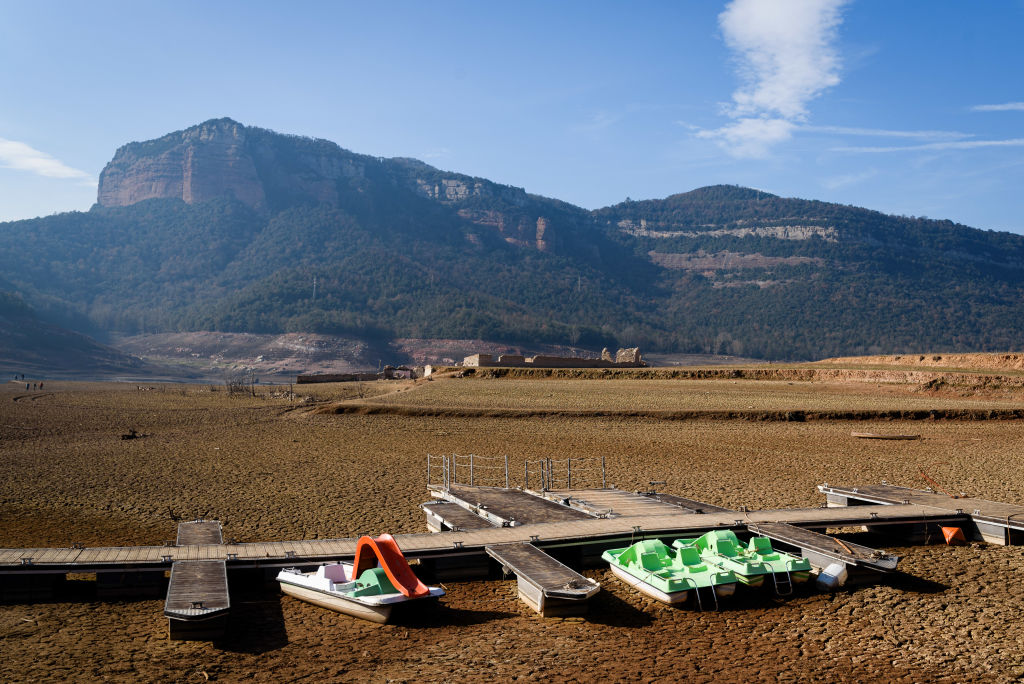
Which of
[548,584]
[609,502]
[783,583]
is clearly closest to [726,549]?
[783,583]

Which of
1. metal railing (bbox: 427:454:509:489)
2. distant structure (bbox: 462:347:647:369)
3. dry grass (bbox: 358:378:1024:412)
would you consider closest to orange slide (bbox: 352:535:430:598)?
metal railing (bbox: 427:454:509:489)

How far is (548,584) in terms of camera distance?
8.63m

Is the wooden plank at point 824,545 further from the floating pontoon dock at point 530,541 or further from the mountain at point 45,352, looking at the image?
the mountain at point 45,352

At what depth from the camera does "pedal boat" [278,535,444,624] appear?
336 inches

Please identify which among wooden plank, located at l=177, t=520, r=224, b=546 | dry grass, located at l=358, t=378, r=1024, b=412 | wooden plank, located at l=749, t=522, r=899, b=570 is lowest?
wooden plank, located at l=177, t=520, r=224, b=546

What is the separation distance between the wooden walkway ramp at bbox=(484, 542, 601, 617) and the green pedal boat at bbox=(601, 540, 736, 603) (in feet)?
3.12

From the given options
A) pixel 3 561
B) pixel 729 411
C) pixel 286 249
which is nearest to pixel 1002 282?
pixel 286 249

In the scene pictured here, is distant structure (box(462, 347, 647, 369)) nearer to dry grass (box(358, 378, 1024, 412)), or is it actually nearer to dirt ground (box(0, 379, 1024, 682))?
dry grass (box(358, 378, 1024, 412))

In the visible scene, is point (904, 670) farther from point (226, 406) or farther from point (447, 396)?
point (226, 406)

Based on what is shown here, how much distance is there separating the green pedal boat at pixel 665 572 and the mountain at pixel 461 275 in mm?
106762

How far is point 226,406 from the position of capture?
36250 millimetres

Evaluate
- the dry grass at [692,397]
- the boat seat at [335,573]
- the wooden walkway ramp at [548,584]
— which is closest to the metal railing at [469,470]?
the wooden walkway ramp at [548,584]

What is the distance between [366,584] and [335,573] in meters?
0.67

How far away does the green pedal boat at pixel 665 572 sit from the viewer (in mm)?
9047
